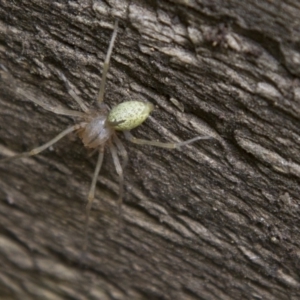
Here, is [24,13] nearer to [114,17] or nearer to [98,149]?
[114,17]

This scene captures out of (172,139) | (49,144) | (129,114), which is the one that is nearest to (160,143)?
(172,139)

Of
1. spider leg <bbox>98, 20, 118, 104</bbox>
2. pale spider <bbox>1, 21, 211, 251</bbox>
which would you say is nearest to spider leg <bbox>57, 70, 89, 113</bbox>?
pale spider <bbox>1, 21, 211, 251</bbox>

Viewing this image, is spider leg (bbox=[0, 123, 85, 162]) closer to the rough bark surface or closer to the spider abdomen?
the rough bark surface

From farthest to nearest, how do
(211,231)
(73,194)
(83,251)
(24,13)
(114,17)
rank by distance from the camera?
(83,251), (73,194), (211,231), (24,13), (114,17)

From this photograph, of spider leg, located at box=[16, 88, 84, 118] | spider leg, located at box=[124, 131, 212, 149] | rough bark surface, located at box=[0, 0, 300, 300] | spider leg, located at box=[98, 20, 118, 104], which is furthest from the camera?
spider leg, located at box=[16, 88, 84, 118]

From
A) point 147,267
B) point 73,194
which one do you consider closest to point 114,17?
point 73,194

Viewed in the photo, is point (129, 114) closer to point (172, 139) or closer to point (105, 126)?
point (172, 139)

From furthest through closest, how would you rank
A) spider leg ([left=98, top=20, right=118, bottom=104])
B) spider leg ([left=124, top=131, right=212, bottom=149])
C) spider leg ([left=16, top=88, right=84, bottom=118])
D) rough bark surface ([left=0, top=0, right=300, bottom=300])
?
1. spider leg ([left=16, top=88, right=84, bottom=118])
2. spider leg ([left=124, top=131, right=212, bottom=149])
3. spider leg ([left=98, top=20, right=118, bottom=104])
4. rough bark surface ([left=0, top=0, right=300, bottom=300])
